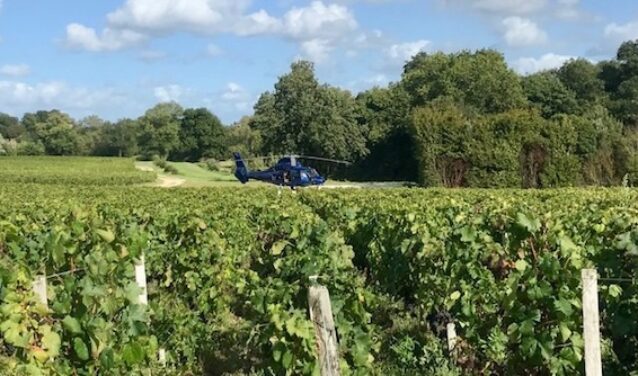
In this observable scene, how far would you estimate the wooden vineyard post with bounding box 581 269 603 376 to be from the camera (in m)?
4.20

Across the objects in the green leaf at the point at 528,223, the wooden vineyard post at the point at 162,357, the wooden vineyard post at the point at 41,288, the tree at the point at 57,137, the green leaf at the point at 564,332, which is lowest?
the wooden vineyard post at the point at 162,357

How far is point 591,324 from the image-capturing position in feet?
14.1

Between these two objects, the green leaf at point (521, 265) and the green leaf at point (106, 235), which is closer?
the green leaf at point (106, 235)

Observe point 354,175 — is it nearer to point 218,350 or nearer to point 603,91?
point 603,91

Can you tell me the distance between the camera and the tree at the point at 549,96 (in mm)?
64250

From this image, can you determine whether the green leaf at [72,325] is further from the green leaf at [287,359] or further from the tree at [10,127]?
the tree at [10,127]

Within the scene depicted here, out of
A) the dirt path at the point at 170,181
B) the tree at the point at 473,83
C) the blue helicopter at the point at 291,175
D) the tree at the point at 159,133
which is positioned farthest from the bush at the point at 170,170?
the tree at the point at 159,133

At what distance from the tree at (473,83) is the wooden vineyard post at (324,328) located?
60.7 meters

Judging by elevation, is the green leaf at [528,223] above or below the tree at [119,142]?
below

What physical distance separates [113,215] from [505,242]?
21.8 feet

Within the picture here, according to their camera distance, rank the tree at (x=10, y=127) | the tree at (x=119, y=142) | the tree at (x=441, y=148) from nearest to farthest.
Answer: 1. the tree at (x=441, y=148)
2. the tree at (x=119, y=142)
3. the tree at (x=10, y=127)

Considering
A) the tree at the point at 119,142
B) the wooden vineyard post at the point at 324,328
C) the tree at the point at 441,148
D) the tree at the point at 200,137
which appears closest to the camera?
the wooden vineyard post at the point at 324,328

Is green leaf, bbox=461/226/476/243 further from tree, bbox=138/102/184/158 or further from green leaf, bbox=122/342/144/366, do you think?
tree, bbox=138/102/184/158

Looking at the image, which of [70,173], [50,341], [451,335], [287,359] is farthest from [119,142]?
[287,359]
